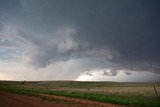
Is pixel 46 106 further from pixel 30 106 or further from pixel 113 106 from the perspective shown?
pixel 113 106

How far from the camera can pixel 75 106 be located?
23078 mm

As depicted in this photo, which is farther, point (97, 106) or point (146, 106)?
point (97, 106)

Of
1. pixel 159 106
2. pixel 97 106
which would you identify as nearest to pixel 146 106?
pixel 159 106

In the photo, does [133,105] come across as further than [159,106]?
Yes

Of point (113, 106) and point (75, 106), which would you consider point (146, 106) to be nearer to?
point (113, 106)

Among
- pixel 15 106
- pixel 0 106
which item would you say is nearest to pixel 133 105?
pixel 15 106

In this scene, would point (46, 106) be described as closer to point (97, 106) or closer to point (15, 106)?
point (15, 106)

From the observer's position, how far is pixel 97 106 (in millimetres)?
23250

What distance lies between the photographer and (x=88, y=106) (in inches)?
909

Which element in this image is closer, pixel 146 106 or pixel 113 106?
pixel 146 106

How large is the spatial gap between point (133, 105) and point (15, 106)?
40.3 ft

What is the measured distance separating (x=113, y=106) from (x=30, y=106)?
28.4 feet

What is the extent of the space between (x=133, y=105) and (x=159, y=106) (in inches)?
110

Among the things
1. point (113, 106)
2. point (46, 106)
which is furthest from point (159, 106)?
point (46, 106)
